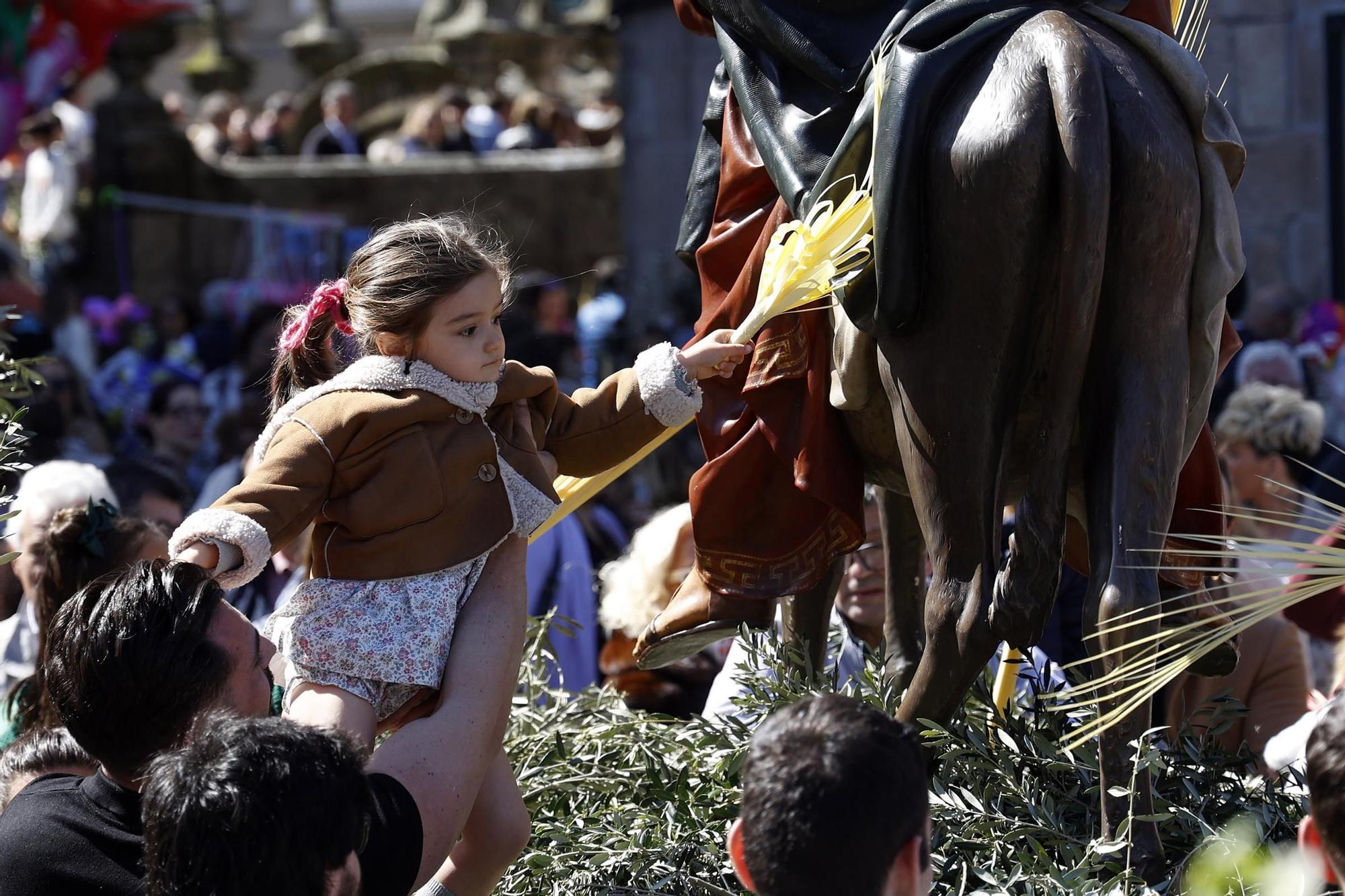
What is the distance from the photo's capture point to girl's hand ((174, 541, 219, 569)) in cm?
255

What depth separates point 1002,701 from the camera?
3.47m

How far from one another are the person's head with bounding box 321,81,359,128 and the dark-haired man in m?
13.5

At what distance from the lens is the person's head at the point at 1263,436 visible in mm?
5188

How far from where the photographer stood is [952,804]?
3004 millimetres

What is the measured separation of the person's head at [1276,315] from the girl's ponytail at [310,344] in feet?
16.1

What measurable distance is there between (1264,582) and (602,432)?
2304 mm

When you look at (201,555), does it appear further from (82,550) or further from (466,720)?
(82,550)

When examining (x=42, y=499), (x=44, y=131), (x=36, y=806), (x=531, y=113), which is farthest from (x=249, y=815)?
(x=531, y=113)

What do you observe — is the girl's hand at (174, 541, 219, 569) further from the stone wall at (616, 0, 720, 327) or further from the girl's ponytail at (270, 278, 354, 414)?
the stone wall at (616, 0, 720, 327)

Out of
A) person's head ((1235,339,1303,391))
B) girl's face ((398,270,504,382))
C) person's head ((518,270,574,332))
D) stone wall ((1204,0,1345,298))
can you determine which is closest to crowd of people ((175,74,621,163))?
person's head ((518,270,574,332))

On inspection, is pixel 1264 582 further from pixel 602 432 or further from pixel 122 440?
pixel 122 440

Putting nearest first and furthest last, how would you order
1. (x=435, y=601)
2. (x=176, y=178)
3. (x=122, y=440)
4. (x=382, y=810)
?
Answer: (x=382, y=810)
(x=435, y=601)
(x=122, y=440)
(x=176, y=178)

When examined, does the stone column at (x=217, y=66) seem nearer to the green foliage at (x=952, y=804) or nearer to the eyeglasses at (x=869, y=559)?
the eyeglasses at (x=869, y=559)

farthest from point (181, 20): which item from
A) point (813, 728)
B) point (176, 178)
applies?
point (813, 728)
